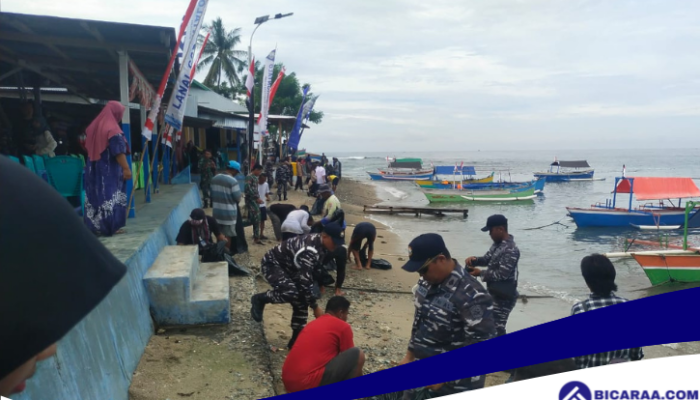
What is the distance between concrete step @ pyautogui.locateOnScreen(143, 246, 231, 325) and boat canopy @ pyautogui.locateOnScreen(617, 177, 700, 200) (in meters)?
17.7

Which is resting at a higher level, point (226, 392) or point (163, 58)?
point (163, 58)

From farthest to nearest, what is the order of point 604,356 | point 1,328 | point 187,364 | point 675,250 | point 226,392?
point 675,250
point 187,364
point 226,392
point 604,356
point 1,328

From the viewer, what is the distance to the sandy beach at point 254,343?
4.17 m

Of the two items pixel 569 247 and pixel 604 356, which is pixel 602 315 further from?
pixel 569 247

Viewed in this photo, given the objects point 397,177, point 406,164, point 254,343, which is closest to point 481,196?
point 397,177

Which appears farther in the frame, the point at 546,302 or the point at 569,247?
the point at 569,247

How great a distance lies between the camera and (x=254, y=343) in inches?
206

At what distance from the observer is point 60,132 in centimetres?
972

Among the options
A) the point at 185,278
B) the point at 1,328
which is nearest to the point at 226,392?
the point at 185,278

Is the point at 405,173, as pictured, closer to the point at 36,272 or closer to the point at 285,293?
the point at 285,293

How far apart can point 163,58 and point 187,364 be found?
17.9 feet

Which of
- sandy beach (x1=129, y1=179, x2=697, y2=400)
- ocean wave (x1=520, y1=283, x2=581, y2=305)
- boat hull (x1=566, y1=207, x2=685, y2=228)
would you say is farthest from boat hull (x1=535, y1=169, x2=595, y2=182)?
sandy beach (x1=129, y1=179, x2=697, y2=400)

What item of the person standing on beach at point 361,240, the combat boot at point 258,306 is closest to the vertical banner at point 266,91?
the person standing on beach at point 361,240

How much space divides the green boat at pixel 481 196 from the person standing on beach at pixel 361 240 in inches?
728
